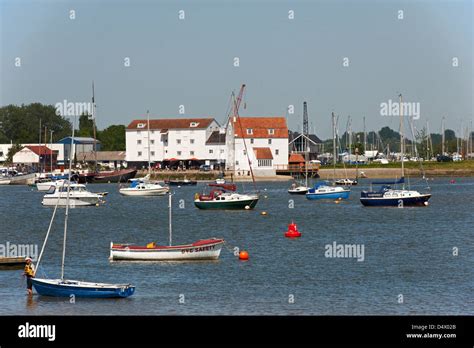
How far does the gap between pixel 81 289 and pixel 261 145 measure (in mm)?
155758

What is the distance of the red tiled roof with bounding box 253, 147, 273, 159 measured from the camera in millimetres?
192375

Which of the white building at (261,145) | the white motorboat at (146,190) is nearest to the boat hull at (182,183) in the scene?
the white building at (261,145)

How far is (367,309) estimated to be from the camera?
3934 centimetres

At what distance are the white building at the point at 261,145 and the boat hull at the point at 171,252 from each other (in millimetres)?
138270

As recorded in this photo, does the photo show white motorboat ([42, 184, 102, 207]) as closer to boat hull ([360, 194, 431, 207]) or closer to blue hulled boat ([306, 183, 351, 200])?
blue hulled boat ([306, 183, 351, 200])

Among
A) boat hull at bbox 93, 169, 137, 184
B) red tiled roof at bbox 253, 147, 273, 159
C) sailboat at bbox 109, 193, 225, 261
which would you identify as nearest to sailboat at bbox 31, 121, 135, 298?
sailboat at bbox 109, 193, 225, 261

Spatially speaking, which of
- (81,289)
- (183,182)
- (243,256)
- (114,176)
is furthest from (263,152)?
(81,289)

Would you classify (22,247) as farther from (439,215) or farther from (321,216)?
(439,215)

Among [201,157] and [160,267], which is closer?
[160,267]

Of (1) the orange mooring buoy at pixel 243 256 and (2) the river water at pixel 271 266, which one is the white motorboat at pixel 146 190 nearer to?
(2) the river water at pixel 271 266

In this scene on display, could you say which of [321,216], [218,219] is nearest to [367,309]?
[218,219]

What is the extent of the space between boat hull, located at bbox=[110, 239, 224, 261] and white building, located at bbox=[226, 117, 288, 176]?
5444 inches
